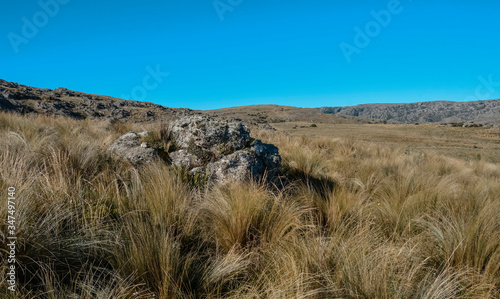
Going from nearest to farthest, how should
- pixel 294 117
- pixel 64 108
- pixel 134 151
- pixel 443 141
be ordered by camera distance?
1. pixel 134 151
2. pixel 443 141
3. pixel 64 108
4. pixel 294 117

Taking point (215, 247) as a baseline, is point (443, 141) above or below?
above

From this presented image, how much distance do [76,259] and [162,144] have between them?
285 cm

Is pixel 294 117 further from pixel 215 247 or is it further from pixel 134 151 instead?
pixel 215 247

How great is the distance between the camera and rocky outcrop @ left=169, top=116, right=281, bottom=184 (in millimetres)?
3562

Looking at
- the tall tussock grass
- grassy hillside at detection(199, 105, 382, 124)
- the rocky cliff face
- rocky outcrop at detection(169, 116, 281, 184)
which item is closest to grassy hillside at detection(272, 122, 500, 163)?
rocky outcrop at detection(169, 116, 281, 184)

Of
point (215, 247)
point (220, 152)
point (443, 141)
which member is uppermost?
point (220, 152)

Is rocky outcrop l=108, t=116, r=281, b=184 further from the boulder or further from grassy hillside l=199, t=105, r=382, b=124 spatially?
grassy hillside l=199, t=105, r=382, b=124

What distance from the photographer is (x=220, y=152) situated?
13.0 feet

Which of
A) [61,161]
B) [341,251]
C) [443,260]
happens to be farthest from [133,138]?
[443,260]

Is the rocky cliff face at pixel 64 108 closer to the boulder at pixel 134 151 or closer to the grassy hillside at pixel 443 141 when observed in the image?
the boulder at pixel 134 151

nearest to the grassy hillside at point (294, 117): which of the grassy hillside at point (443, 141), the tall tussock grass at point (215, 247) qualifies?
the grassy hillside at point (443, 141)

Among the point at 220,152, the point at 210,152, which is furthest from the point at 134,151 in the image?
the point at 220,152

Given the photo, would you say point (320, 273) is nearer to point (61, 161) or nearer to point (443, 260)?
point (443, 260)

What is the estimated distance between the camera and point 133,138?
4.43 meters
